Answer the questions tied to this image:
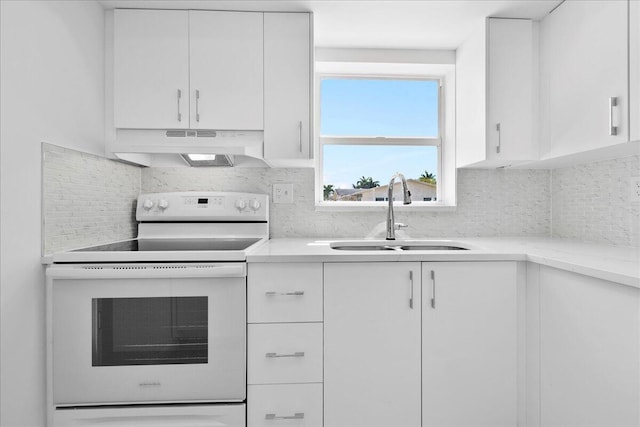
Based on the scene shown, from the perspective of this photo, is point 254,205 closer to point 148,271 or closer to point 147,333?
point 148,271

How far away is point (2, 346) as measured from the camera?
127 cm

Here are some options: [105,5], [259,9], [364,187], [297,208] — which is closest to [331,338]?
[297,208]

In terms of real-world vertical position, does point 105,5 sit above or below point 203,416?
above

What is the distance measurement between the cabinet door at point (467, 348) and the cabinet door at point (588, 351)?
5.4 inches

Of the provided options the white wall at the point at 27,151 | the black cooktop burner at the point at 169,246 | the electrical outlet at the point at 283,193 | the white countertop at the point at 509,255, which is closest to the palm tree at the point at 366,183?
the electrical outlet at the point at 283,193

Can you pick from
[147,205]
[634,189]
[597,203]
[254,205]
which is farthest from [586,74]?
[147,205]

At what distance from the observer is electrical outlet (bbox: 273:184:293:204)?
7.30ft

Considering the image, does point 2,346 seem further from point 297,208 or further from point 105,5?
point 105,5

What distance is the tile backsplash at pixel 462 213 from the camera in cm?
225

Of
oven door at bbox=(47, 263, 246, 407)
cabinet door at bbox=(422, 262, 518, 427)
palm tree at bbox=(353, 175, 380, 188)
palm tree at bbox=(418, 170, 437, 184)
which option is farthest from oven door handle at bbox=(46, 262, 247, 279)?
palm tree at bbox=(418, 170, 437, 184)

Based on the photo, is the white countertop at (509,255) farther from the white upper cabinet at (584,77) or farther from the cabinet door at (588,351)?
the white upper cabinet at (584,77)

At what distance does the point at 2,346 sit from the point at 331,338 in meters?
1.23

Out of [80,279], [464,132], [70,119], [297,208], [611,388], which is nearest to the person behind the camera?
[611,388]

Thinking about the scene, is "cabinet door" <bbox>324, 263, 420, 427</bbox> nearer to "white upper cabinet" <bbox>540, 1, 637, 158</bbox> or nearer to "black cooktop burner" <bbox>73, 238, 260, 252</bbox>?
"black cooktop burner" <bbox>73, 238, 260, 252</bbox>
